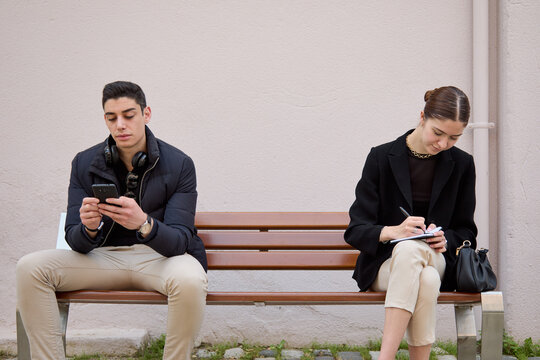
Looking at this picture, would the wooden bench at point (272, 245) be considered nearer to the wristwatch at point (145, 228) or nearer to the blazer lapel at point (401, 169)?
the wristwatch at point (145, 228)

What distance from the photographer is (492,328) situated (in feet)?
9.71

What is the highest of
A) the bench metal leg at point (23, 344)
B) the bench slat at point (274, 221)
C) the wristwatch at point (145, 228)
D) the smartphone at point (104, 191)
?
the smartphone at point (104, 191)

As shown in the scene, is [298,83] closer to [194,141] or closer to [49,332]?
[194,141]

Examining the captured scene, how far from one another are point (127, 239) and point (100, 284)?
0.30 metres

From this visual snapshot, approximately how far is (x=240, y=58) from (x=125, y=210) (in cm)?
194

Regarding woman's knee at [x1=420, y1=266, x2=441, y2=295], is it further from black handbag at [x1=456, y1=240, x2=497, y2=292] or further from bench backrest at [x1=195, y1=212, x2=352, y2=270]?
bench backrest at [x1=195, y1=212, x2=352, y2=270]

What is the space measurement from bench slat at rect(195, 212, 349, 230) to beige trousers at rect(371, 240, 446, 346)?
0.92 m

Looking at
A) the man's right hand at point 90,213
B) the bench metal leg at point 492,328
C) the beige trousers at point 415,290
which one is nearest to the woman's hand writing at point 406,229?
the beige trousers at point 415,290

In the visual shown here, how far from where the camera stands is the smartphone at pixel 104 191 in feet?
9.43

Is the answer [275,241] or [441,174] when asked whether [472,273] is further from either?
[275,241]

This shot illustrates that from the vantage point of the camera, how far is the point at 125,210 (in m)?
2.90

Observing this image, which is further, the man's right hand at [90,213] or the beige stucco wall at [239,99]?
the beige stucco wall at [239,99]

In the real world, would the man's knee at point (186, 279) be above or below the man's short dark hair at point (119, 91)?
below

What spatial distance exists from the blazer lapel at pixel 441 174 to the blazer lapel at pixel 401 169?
5.1 inches
